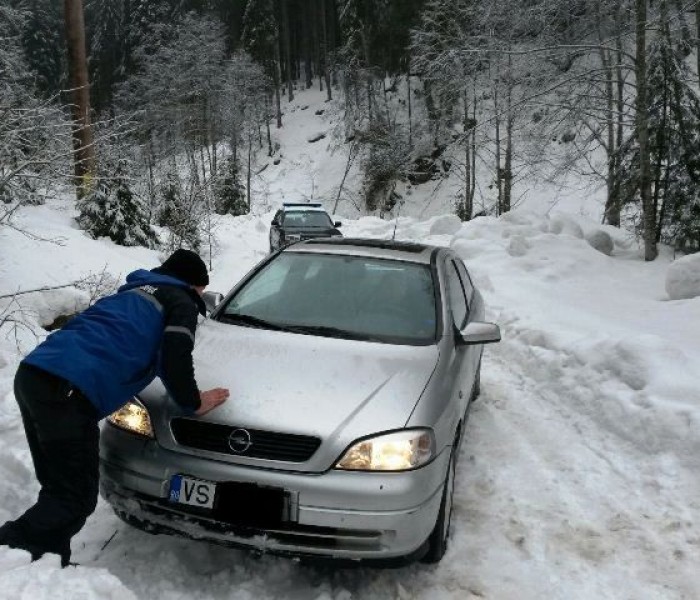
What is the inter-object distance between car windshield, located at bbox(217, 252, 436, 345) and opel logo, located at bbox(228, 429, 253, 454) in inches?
41.1

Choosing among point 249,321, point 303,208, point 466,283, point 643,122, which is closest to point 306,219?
point 303,208

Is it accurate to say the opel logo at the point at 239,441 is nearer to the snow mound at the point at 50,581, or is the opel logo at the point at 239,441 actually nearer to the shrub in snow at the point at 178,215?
the snow mound at the point at 50,581

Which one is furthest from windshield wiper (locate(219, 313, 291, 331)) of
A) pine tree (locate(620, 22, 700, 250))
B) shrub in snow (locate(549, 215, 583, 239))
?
shrub in snow (locate(549, 215, 583, 239))

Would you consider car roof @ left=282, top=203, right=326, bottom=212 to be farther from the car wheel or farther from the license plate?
the license plate

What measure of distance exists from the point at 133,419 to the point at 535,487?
8.80 ft

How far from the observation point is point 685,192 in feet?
38.7

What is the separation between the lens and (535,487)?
13.5ft

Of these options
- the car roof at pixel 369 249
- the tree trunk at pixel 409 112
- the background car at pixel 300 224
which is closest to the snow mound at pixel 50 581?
the car roof at pixel 369 249

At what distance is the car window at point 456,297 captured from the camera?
4225 mm

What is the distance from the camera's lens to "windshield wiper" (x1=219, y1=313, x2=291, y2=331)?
3.75 m

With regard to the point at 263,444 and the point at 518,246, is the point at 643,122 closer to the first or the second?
the point at 518,246

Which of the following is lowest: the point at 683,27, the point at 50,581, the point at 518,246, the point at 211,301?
the point at 518,246

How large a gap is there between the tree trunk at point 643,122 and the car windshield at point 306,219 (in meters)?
8.10

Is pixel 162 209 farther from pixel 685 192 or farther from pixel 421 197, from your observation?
pixel 421 197
